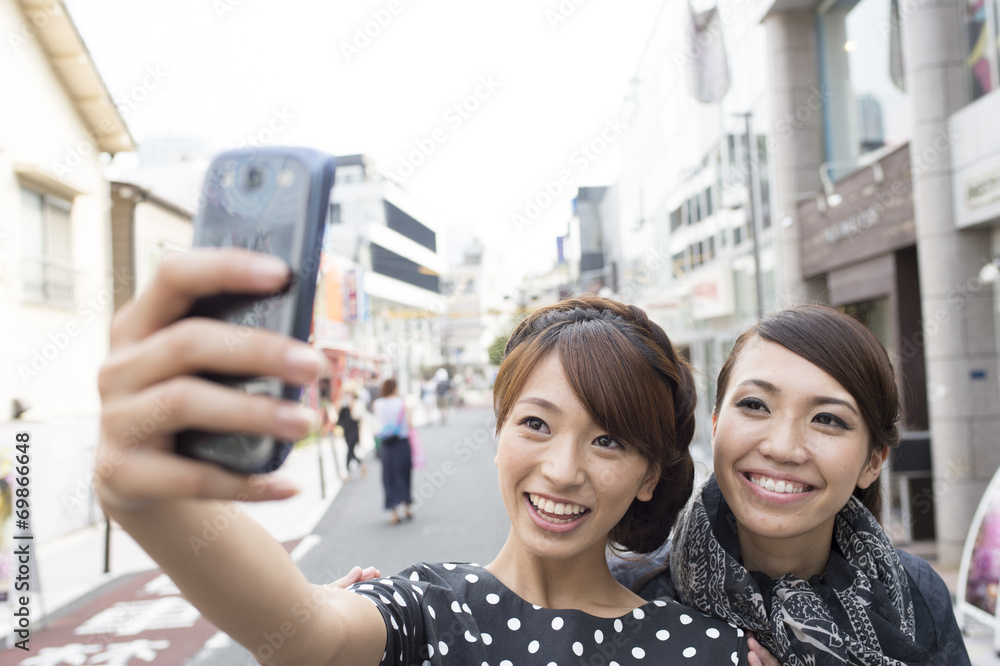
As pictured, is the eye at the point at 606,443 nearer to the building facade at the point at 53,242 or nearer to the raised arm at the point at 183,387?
the raised arm at the point at 183,387

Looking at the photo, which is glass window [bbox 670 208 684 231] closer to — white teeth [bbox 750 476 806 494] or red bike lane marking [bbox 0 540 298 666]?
red bike lane marking [bbox 0 540 298 666]

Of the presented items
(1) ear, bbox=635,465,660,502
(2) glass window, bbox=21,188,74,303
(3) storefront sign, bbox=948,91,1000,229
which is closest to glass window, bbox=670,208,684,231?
(3) storefront sign, bbox=948,91,1000,229

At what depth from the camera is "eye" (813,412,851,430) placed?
1.72 metres

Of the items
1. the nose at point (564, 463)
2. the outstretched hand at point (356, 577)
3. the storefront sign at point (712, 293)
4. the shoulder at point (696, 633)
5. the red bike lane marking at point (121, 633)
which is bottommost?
the red bike lane marking at point (121, 633)

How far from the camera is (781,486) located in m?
1.71

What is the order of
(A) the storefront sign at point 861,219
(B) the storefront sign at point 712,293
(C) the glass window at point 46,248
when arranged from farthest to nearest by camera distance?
(B) the storefront sign at point 712,293
(C) the glass window at point 46,248
(A) the storefront sign at point 861,219

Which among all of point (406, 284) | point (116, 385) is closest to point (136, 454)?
point (116, 385)

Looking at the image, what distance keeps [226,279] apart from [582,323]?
3.79 ft

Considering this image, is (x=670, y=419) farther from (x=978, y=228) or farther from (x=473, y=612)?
(x=978, y=228)

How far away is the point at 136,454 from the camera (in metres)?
0.69

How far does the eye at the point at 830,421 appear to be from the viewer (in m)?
1.72

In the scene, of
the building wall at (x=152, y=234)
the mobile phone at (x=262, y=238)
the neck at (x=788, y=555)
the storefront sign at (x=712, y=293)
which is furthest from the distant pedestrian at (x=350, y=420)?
the mobile phone at (x=262, y=238)

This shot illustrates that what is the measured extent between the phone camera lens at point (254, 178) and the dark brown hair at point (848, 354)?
1418 millimetres

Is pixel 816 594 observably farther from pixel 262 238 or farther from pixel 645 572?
pixel 262 238
